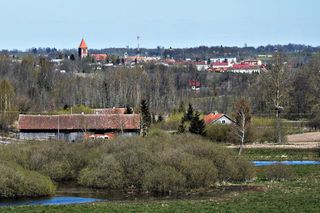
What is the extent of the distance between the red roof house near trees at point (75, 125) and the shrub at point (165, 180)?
3201cm

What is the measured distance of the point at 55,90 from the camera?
121 metres

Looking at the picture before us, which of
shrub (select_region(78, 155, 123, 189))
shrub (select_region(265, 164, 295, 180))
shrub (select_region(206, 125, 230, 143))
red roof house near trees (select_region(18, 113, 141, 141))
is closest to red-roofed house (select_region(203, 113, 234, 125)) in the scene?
shrub (select_region(206, 125, 230, 143))

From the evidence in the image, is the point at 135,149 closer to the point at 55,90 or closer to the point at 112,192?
the point at 112,192

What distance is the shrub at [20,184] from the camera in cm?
3772

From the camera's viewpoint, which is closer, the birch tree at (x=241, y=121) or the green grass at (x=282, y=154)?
the green grass at (x=282, y=154)

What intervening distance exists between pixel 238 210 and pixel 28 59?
125378mm

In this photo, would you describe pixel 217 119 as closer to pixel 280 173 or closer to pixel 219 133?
pixel 219 133

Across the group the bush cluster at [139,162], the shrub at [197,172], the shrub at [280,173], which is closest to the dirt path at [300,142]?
the bush cluster at [139,162]

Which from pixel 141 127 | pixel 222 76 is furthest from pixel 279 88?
pixel 222 76

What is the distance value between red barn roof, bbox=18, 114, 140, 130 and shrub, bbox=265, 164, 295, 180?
2861cm

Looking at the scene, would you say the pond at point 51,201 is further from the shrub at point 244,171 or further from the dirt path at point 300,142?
the dirt path at point 300,142

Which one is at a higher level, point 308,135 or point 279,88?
point 279,88

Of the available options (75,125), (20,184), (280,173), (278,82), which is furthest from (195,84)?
(20,184)

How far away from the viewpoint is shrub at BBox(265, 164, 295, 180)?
43.6 m
